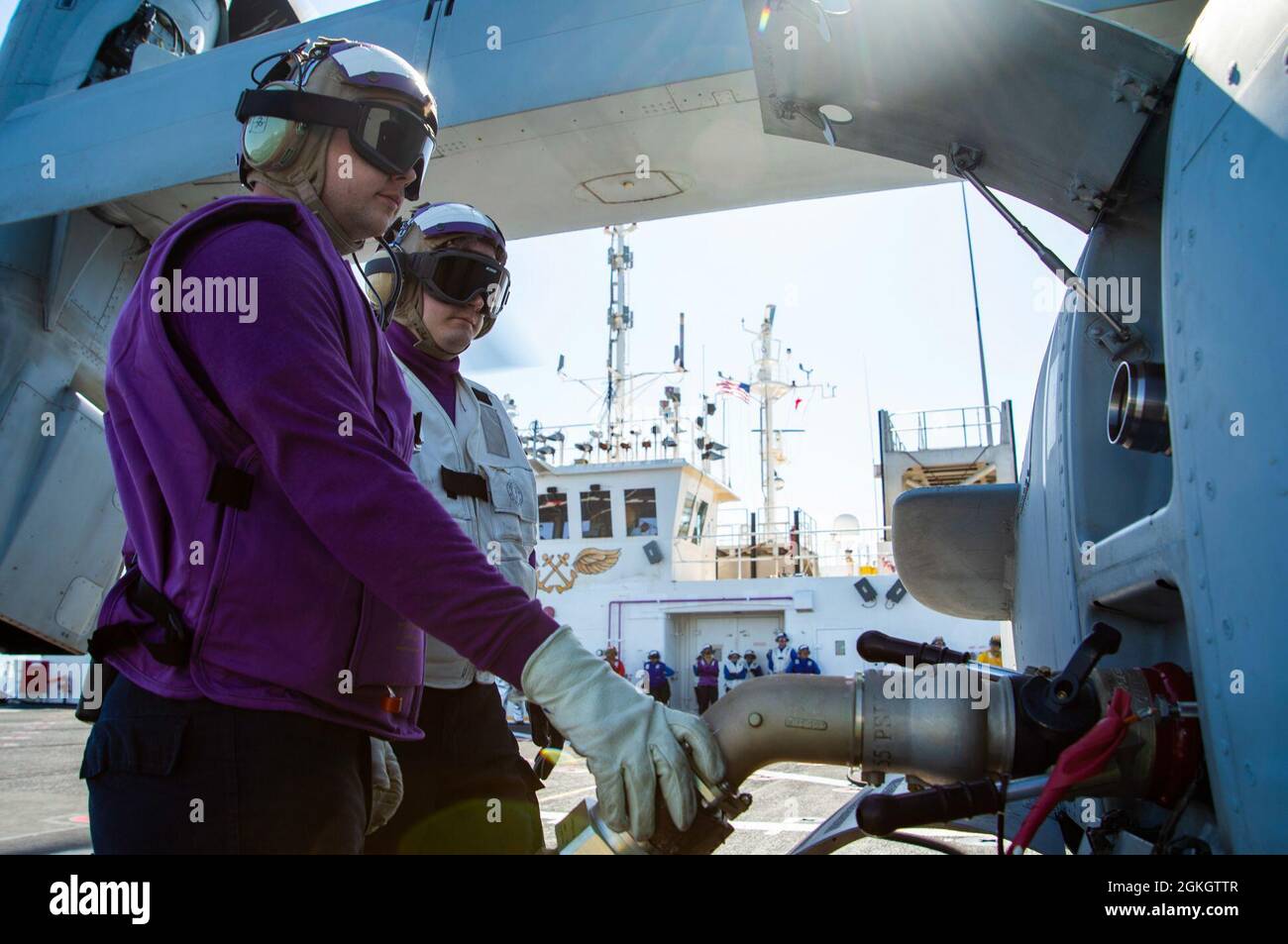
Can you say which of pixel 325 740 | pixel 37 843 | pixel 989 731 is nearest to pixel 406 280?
pixel 325 740

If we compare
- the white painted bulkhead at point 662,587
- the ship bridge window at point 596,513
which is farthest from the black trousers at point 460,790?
the ship bridge window at point 596,513

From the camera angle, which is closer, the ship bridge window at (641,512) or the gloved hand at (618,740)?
the gloved hand at (618,740)

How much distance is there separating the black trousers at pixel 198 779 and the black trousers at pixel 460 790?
3.21ft

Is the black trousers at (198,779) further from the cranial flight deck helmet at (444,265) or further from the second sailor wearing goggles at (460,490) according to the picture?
the cranial flight deck helmet at (444,265)

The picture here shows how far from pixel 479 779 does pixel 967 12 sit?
2308 millimetres

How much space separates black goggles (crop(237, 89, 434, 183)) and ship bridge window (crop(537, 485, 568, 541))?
69.9 ft

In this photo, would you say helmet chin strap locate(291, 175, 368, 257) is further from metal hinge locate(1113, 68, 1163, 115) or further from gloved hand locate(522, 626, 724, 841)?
metal hinge locate(1113, 68, 1163, 115)

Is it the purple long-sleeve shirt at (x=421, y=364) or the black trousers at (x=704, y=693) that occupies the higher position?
the purple long-sleeve shirt at (x=421, y=364)

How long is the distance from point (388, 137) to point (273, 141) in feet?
0.71

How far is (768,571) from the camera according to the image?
25.0 m

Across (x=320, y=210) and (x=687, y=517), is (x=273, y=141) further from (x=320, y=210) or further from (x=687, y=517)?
(x=687, y=517)

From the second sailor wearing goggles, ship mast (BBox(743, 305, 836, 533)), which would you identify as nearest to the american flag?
ship mast (BBox(743, 305, 836, 533))

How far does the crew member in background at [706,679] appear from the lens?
65.9 feet

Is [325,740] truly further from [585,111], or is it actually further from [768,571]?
[768,571]
